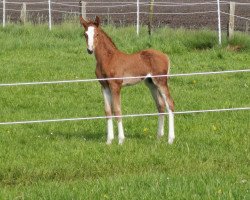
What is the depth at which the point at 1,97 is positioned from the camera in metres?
16.3

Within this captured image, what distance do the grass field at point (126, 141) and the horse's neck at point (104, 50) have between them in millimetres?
1276

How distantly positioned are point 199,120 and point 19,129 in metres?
3.09

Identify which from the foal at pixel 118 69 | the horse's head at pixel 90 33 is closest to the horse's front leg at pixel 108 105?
the foal at pixel 118 69

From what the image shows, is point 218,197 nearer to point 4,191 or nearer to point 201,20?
point 4,191

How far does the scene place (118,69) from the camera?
41.7 feet

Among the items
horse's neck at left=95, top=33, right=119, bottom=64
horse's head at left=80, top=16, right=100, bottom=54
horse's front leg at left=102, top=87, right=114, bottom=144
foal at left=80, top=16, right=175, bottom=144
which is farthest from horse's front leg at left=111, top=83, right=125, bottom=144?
horse's head at left=80, top=16, right=100, bottom=54

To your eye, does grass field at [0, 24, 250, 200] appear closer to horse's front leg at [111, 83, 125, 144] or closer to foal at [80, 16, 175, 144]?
horse's front leg at [111, 83, 125, 144]

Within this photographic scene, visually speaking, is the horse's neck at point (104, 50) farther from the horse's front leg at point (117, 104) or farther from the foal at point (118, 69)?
the horse's front leg at point (117, 104)

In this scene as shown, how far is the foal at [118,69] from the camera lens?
12.5 meters

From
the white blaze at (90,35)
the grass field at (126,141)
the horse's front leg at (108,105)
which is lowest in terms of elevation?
the grass field at (126,141)

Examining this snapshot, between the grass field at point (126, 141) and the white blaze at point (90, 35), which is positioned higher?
the white blaze at point (90, 35)

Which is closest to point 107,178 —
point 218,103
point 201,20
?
point 218,103

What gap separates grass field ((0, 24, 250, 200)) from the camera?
30.9 feet

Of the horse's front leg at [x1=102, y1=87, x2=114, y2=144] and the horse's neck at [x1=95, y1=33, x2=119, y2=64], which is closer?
the horse's front leg at [x1=102, y1=87, x2=114, y2=144]
